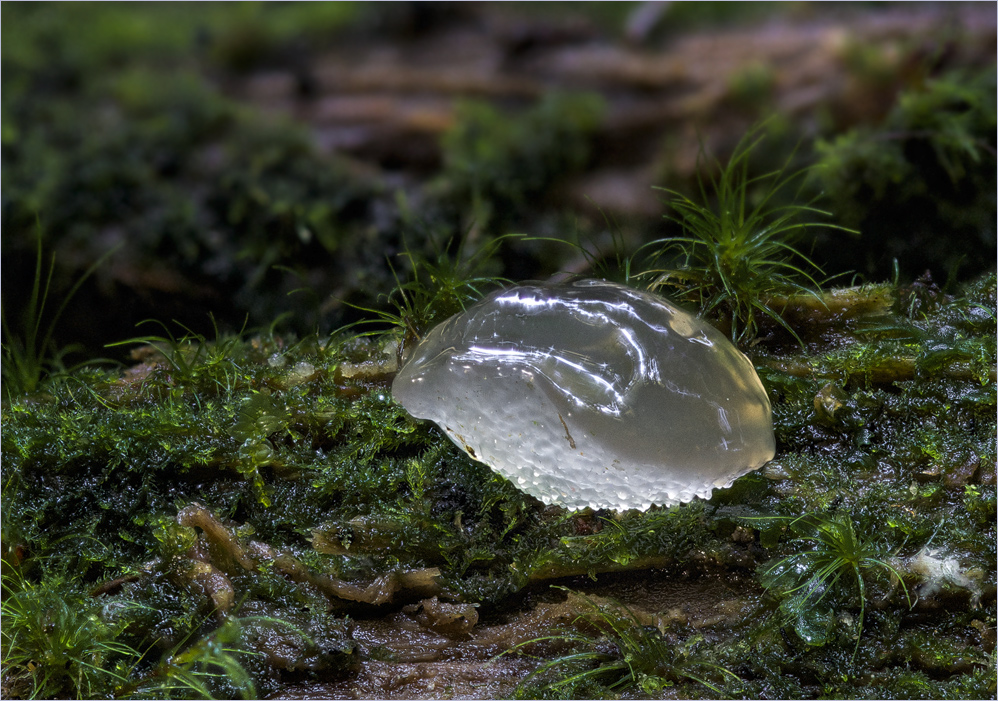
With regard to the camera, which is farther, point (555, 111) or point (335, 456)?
point (555, 111)

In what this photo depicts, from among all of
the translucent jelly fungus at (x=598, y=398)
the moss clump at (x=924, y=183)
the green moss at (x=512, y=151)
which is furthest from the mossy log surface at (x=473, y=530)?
the green moss at (x=512, y=151)

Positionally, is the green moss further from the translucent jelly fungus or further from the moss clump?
the translucent jelly fungus

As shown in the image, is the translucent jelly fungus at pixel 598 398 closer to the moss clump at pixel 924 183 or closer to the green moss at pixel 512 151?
the moss clump at pixel 924 183

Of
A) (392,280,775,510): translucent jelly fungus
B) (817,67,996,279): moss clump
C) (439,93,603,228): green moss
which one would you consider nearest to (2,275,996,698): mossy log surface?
(392,280,775,510): translucent jelly fungus

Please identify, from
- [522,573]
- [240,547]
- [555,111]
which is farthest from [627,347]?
[555,111]

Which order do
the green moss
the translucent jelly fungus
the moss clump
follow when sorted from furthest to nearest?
the green moss
the moss clump
the translucent jelly fungus

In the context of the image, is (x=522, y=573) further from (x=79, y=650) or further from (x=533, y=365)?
(x=79, y=650)
